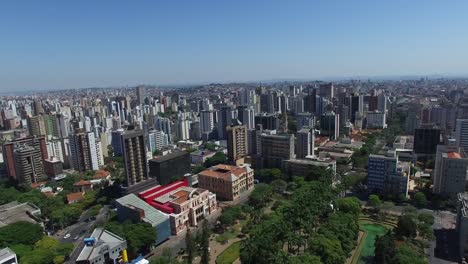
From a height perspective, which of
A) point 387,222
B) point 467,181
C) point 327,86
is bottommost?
point 387,222

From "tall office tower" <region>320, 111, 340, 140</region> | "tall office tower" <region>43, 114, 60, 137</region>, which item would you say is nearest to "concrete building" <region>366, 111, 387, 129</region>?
"tall office tower" <region>320, 111, 340, 140</region>

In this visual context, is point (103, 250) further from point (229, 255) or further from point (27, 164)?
point (27, 164)

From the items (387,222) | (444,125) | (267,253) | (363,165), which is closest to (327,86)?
(444,125)

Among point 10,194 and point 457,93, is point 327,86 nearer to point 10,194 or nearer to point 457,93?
point 457,93

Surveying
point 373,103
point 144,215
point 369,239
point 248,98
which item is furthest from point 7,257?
point 373,103

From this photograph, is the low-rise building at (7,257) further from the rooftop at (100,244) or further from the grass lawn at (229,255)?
the grass lawn at (229,255)

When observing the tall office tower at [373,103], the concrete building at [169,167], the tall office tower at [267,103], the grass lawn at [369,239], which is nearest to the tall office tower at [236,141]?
the concrete building at [169,167]

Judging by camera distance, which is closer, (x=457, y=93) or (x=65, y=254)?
(x=65, y=254)

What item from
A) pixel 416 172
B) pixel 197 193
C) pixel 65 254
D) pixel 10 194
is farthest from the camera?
pixel 416 172
